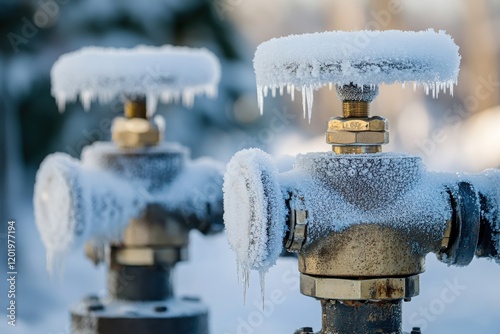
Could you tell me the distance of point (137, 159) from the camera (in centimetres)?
200

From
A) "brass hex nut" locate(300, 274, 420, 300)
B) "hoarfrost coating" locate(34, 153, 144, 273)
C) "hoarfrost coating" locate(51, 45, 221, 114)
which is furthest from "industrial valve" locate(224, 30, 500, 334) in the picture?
"hoarfrost coating" locate(51, 45, 221, 114)

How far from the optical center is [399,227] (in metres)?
1.35

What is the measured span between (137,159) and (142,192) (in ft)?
0.25

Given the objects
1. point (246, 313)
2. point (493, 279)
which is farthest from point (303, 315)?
point (493, 279)

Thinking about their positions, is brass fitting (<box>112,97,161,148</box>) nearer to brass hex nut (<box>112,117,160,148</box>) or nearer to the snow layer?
brass hex nut (<box>112,117,160,148</box>)

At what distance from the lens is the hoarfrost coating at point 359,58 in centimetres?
129

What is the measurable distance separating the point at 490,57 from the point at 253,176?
246 inches

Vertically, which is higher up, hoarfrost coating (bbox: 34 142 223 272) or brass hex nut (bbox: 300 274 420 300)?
hoarfrost coating (bbox: 34 142 223 272)

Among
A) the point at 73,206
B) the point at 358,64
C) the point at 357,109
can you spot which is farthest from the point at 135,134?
the point at 358,64

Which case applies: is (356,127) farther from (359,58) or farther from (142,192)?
(142,192)

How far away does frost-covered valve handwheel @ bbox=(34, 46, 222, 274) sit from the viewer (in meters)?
1.91

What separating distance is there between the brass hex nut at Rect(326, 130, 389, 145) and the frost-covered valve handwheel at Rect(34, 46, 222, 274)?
637 mm

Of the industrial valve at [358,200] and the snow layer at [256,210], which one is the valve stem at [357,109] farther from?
the snow layer at [256,210]

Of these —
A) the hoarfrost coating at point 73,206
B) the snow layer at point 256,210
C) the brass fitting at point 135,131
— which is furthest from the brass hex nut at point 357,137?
the brass fitting at point 135,131
